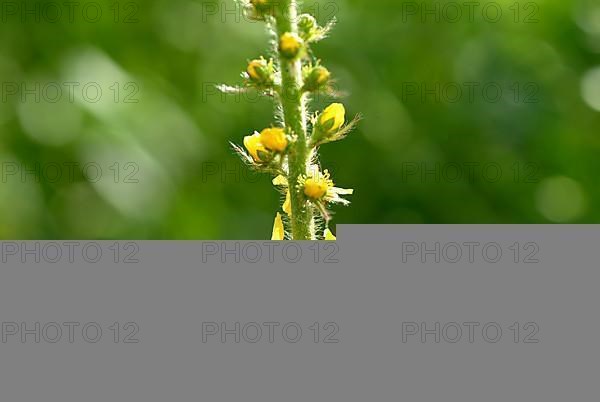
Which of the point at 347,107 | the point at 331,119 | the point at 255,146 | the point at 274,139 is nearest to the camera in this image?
the point at 274,139

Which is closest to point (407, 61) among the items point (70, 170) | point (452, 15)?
point (452, 15)

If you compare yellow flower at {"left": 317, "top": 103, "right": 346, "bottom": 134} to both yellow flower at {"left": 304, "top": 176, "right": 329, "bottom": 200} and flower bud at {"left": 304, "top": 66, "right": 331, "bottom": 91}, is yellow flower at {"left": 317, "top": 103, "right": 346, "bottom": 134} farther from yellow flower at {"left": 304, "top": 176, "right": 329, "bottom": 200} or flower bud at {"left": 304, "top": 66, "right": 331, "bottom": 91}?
yellow flower at {"left": 304, "top": 176, "right": 329, "bottom": 200}

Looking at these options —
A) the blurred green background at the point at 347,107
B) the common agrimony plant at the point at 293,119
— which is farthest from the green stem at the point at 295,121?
the blurred green background at the point at 347,107

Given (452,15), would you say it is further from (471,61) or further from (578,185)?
(578,185)

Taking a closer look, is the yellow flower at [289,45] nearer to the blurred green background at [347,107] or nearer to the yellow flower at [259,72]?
the yellow flower at [259,72]

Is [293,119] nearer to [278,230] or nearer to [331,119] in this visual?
[331,119]

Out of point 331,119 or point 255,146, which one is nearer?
point 255,146

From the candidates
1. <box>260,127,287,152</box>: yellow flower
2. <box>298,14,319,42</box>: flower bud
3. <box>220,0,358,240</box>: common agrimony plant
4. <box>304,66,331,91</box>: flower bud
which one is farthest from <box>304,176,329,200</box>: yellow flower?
<box>298,14,319,42</box>: flower bud

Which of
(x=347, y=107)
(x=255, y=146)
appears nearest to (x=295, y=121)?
(x=255, y=146)
